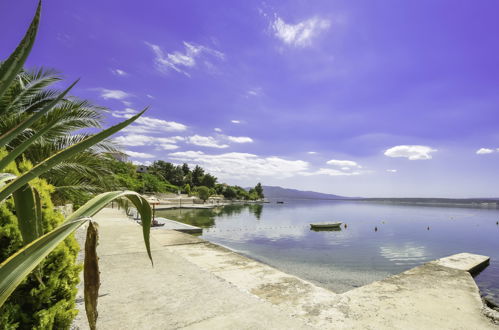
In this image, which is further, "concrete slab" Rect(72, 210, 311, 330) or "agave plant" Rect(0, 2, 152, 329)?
"concrete slab" Rect(72, 210, 311, 330)

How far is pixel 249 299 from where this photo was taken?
4184 mm

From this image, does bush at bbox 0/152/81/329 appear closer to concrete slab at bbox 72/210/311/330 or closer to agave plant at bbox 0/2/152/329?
concrete slab at bbox 72/210/311/330

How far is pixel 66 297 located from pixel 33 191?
2.28 meters

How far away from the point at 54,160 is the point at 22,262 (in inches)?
13.9

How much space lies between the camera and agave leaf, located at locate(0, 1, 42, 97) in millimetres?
961

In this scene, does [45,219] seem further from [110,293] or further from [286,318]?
[286,318]

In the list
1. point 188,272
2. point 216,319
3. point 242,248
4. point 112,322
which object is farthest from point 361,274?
point 112,322

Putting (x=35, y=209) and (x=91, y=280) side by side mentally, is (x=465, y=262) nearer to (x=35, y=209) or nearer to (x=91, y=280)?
(x=91, y=280)

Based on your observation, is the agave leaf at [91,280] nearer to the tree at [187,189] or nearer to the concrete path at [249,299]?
the concrete path at [249,299]

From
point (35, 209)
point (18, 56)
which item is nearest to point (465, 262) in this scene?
point (35, 209)

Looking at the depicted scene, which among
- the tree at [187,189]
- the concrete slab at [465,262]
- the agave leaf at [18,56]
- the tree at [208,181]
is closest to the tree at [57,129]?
the agave leaf at [18,56]

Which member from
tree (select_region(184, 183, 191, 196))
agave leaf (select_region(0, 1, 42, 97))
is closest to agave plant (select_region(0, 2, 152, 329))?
agave leaf (select_region(0, 1, 42, 97))

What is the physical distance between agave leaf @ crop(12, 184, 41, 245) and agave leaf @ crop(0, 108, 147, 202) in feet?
0.65

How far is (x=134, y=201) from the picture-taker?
1.00 meters
